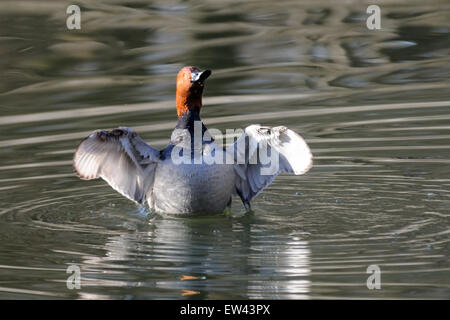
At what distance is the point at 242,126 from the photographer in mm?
11625

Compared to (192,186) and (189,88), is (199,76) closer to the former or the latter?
(189,88)

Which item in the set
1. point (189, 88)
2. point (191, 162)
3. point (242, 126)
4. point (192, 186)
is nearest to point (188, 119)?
point (189, 88)

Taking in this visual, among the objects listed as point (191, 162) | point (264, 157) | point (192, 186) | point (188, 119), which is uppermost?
point (188, 119)

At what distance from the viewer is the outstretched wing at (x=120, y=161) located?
833 centimetres

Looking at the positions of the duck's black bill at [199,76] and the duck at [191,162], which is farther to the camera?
the duck's black bill at [199,76]

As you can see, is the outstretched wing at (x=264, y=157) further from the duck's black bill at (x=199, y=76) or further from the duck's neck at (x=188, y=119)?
the duck's black bill at (x=199, y=76)

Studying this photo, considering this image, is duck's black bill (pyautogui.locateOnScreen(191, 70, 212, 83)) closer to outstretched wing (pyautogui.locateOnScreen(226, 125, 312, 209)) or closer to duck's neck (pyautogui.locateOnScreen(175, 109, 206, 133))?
duck's neck (pyautogui.locateOnScreen(175, 109, 206, 133))

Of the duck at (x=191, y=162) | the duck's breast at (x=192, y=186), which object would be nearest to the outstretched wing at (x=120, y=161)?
the duck at (x=191, y=162)

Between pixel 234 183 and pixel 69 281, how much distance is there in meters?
2.32

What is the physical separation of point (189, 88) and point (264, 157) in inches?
34.3

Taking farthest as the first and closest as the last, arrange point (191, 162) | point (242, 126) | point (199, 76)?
point (242, 126) < point (199, 76) < point (191, 162)

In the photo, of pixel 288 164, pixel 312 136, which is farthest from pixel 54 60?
pixel 288 164

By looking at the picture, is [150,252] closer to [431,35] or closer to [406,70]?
[406,70]

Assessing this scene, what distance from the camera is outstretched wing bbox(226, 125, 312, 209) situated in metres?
8.38
